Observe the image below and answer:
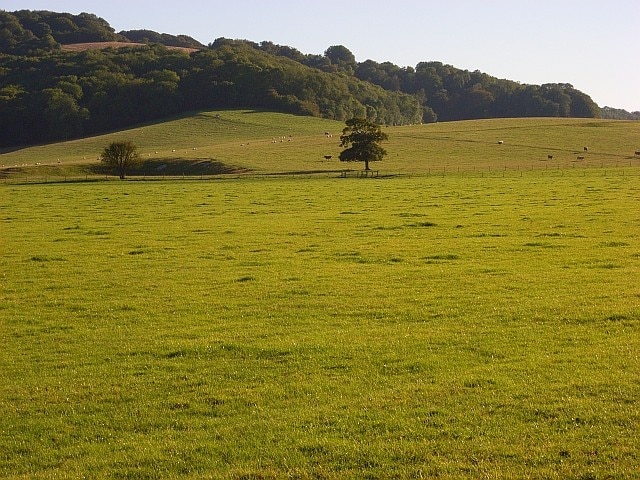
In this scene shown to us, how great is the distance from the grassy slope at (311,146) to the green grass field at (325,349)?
53229mm

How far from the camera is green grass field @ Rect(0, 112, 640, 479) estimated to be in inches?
346

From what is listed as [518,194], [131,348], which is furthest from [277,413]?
[518,194]

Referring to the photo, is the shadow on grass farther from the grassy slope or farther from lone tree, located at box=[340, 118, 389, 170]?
lone tree, located at box=[340, 118, 389, 170]

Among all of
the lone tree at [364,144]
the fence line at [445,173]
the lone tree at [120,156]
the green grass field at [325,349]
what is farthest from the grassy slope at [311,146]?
the green grass field at [325,349]

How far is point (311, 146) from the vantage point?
105750mm

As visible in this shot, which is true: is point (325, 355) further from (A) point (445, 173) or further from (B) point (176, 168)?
(B) point (176, 168)

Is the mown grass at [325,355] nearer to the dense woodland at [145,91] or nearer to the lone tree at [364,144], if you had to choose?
the lone tree at [364,144]

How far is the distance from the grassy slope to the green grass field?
175 feet

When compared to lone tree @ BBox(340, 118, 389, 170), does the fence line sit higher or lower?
lower

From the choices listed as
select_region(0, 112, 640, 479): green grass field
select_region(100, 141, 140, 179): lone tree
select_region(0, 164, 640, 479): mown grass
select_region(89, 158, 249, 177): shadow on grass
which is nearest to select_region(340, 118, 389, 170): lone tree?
select_region(89, 158, 249, 177): shadow on grass

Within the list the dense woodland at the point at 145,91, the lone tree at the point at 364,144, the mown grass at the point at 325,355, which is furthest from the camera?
the dense woodland at the point at 145,91

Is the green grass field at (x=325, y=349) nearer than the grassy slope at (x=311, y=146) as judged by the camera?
Yes

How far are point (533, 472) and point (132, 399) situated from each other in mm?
5663

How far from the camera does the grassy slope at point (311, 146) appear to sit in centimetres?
8700
